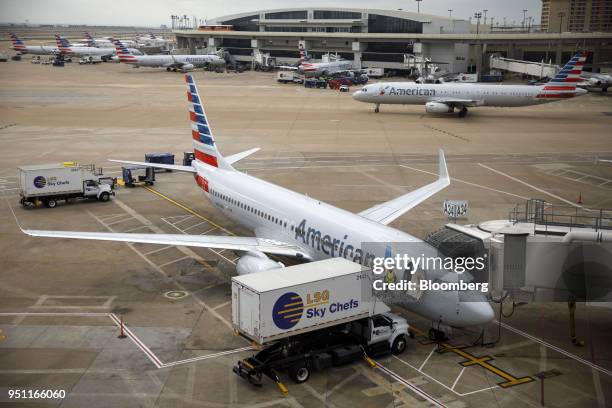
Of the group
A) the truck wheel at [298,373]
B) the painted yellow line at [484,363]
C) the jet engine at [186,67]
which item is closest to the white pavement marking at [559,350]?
the painted yellow line at [484,363]

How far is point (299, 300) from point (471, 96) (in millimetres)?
84849

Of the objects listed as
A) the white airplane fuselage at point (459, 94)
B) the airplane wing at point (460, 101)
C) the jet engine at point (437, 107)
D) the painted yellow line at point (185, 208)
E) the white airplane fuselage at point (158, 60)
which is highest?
the white airplane fuselage at point (158, 60)

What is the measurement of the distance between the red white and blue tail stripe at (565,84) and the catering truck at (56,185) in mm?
73648

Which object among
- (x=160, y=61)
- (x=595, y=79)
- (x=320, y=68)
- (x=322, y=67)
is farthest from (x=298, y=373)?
(x=160, y=61)

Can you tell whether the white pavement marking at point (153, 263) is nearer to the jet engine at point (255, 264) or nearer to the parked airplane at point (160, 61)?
the jet engine at point (255, 264)

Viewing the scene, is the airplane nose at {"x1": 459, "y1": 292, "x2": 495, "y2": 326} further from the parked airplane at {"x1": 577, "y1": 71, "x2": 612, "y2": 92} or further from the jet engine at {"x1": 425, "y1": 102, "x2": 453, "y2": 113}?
the parked airplane at {"x1": 577, "y1": 71, "x2": 612, "y2": 92}

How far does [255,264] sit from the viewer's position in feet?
104

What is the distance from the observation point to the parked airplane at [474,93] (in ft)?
328

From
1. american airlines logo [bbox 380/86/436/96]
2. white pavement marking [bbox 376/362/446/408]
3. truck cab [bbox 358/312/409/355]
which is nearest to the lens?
white pavement marking [bbox 376/362/446/408]

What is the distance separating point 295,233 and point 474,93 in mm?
75228

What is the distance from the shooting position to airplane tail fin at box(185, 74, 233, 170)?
45.5 meters

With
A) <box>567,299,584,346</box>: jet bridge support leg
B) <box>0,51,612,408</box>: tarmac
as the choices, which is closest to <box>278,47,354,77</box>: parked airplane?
<box>0,51,612,408</box>: tarmac

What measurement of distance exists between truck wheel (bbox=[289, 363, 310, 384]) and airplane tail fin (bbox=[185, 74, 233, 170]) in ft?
74.5

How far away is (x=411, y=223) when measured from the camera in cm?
4666
